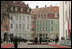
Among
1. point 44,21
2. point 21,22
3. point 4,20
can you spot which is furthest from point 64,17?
point 4,20

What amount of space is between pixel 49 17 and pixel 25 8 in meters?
1.83

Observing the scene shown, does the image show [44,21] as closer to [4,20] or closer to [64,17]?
[4,20]

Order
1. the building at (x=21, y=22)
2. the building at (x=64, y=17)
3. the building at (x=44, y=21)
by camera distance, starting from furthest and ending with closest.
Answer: the building at (x=64, y=17) → the building at (x=44, y=21) → the building at (x=21, y=22)

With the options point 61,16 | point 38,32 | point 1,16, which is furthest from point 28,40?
point 61,16

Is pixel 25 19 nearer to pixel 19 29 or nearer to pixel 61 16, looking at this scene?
pixel 19 29

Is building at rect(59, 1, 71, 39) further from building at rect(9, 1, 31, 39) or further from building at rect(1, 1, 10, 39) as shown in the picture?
building at rect(1, 1, 10, 39)

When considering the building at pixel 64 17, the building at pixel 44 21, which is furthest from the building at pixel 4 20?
the building at pixel 64 17

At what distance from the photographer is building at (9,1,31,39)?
17.8m

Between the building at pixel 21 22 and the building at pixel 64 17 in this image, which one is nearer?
the building at pixel 21 22

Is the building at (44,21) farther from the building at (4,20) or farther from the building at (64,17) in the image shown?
the building at (64,17)

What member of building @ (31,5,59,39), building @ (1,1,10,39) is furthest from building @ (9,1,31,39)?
building @ (1,1,10,39)

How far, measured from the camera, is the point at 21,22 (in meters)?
18.8

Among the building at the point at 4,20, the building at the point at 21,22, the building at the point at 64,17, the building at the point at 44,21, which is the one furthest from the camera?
the building at the point at 64,17

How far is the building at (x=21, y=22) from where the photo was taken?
17763mm
